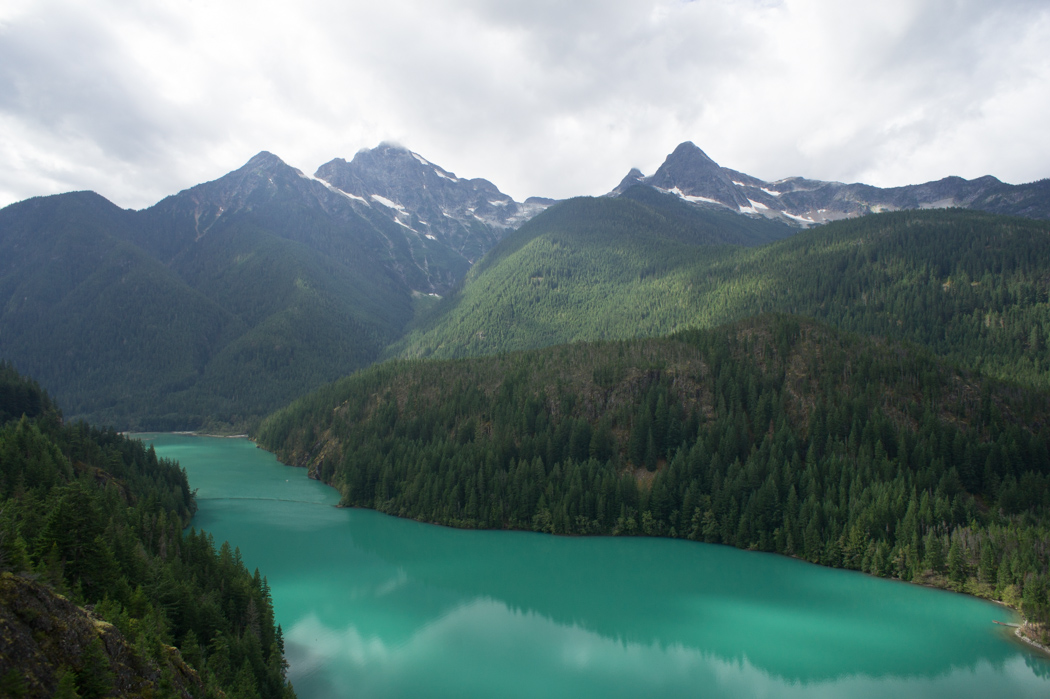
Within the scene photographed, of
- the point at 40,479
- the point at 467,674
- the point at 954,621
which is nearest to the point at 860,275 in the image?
the point at 954,621

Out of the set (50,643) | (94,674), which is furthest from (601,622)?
(50,643)

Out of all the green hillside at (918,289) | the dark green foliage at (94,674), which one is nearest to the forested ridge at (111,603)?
the dark green foliage at (94,674)

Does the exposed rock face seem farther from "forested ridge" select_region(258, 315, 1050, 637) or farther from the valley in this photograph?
"forested ridge" select_region(258, 315, 1050, 637)

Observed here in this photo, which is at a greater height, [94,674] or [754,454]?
[754,454]

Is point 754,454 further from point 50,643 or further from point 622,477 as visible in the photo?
point 50,643

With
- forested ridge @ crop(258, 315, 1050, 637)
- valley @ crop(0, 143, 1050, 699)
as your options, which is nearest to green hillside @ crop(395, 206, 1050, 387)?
valley @ crop(0, 143, 1050, 699)
